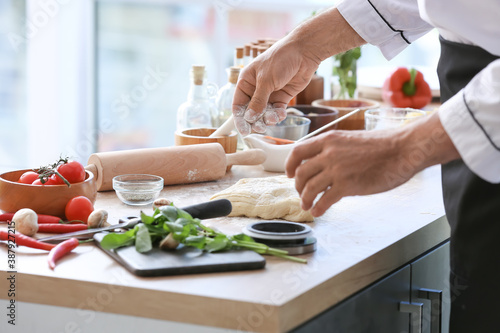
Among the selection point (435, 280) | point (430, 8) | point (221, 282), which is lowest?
point (435, 280)

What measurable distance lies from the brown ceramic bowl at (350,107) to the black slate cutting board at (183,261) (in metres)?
1.14

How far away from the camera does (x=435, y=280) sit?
1.40 meters

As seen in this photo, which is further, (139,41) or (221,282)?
(139,41)

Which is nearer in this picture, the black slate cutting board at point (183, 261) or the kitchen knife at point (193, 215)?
the black slate cutting board at point (183, 261)

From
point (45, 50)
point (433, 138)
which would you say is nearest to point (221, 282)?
point (433, 138)

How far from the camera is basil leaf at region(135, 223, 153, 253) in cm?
105

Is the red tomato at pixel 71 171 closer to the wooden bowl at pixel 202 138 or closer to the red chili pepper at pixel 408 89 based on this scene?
the wooden bowl at pixel 202 138

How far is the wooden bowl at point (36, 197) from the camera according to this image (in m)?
1.24

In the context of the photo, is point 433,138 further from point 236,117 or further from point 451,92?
point 236,117

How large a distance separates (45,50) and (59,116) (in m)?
0.38

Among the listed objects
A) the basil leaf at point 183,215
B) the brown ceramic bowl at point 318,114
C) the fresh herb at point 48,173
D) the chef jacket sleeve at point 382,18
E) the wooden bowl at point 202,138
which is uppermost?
the chef jacket sleeve at point 382,18

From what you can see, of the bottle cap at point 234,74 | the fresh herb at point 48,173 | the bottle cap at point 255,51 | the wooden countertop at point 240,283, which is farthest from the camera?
the bottle cap at point 255,51

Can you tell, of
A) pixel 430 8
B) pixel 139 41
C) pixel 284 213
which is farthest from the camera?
pixel 139 41

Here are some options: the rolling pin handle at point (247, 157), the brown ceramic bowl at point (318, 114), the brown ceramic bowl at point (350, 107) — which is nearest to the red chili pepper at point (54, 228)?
the rolling pin handle at point (247, 157)
